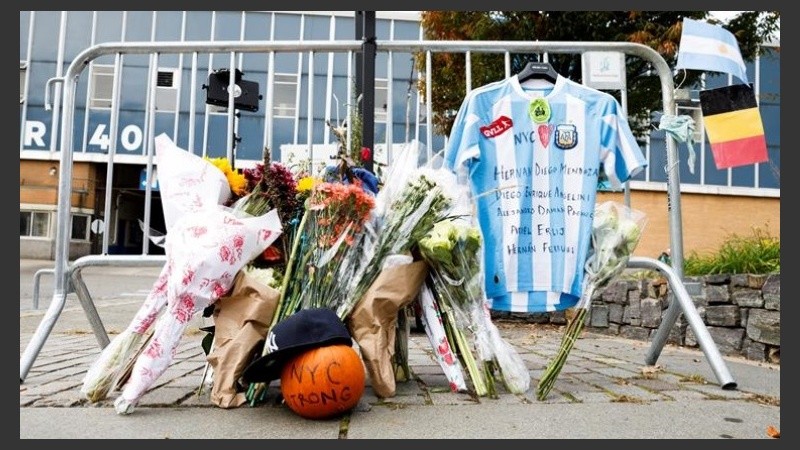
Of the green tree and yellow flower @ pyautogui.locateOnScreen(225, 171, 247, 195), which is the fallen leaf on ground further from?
the green tree

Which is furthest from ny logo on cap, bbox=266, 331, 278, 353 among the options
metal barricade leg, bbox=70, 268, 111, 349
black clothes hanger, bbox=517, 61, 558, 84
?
black clothes hanger, bbox=517, 61, 558, 84

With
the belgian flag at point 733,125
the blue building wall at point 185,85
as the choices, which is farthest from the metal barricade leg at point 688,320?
the blue building wall at point 185,85

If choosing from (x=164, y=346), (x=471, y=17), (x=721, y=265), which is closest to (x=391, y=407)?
(x=164, y=346)

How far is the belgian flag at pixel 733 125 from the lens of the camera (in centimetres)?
321

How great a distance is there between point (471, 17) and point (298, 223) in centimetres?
764

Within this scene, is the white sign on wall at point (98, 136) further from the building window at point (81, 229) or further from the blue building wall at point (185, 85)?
the building window at point (81, 229)

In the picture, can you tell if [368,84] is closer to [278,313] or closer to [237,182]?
[237,182]

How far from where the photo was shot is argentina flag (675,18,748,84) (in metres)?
3.29

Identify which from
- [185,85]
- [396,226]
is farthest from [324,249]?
[185,85]

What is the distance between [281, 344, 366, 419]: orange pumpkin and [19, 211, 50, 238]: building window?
24114 mm

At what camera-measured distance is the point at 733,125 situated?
3.25m

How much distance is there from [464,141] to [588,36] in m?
6.59

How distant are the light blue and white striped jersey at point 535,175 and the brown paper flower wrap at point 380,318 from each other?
590mm

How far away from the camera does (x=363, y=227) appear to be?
105 inches
